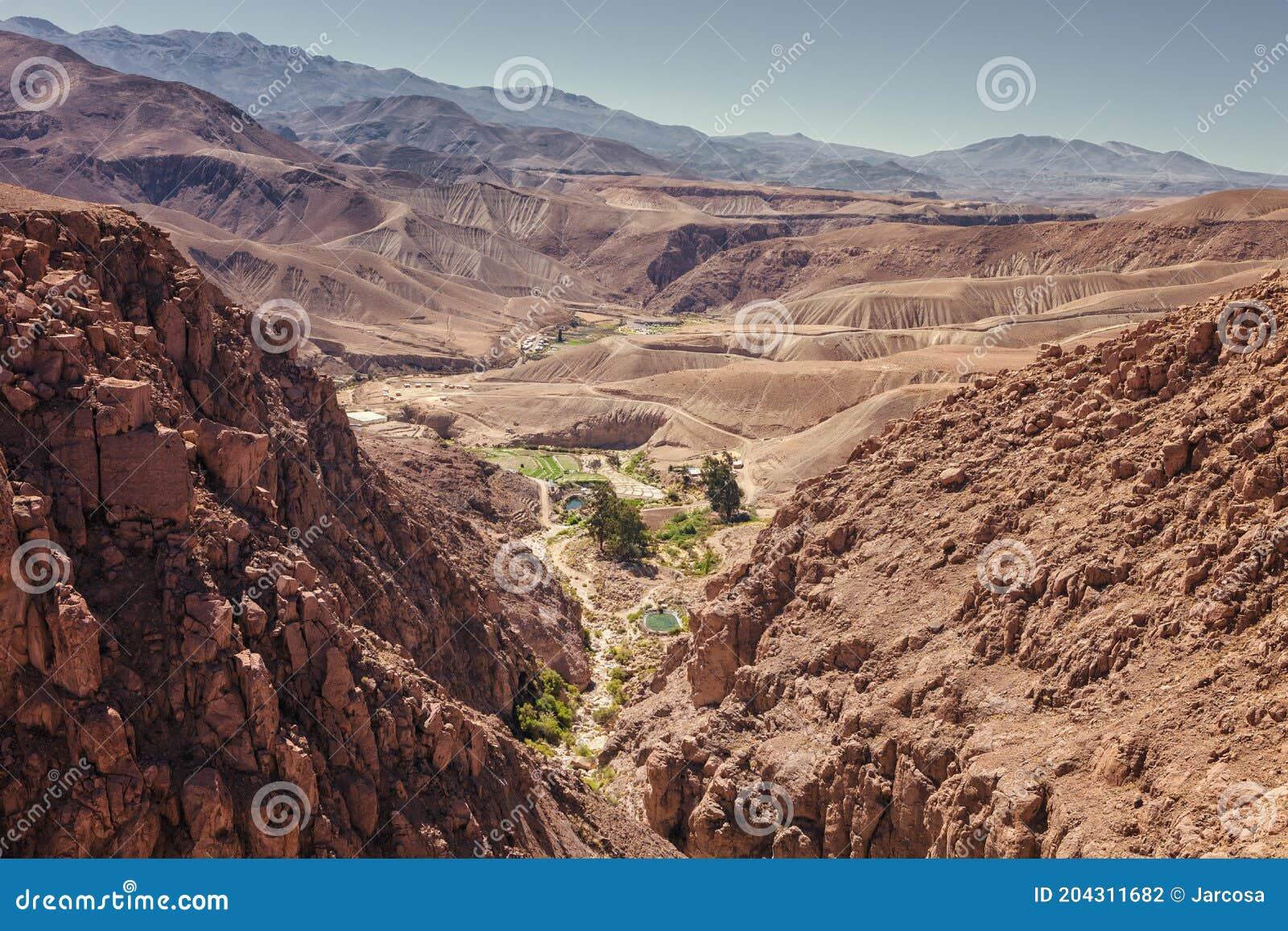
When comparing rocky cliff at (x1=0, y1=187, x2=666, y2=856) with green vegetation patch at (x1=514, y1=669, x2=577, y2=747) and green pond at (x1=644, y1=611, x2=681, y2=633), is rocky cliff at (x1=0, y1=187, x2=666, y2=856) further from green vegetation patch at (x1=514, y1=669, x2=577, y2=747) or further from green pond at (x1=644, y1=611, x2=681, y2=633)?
green pond at (x1=644, y1=611, x2=681, y2=633)

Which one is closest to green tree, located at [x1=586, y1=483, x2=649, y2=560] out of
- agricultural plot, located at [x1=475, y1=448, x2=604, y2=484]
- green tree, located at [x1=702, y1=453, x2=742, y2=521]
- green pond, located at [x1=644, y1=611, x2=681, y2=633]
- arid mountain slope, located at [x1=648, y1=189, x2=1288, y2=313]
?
green tree, located at [x1=702, y1=453, x2=742, y2=521]

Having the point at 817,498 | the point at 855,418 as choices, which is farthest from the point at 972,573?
the point at 855,418

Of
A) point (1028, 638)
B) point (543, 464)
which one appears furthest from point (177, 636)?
point (543, 464)

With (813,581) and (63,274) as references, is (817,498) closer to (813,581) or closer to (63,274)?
(813,581)

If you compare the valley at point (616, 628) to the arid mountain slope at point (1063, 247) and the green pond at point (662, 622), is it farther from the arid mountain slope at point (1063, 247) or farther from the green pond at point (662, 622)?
the arid mountain slope at point (1063, 247)

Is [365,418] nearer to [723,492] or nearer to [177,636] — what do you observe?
[723,492]

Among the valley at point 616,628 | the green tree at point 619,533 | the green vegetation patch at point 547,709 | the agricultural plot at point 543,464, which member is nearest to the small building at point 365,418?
the agricultural plot at point 543,464
